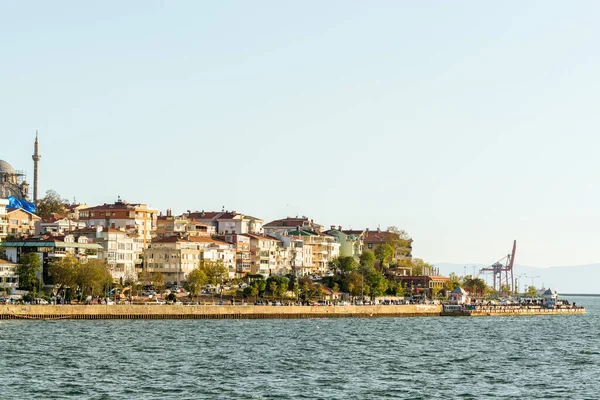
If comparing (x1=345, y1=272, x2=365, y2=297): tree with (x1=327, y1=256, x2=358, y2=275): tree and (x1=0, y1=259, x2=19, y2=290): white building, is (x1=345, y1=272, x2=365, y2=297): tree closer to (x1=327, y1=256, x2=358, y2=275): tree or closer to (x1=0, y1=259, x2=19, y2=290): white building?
(x1=327, y1=256, x2=358, y2=275): tree

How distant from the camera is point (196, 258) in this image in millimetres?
152375

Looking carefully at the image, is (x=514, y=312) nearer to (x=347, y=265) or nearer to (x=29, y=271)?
(x=347, y=265)

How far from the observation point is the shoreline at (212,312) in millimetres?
107500

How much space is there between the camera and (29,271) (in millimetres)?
126188

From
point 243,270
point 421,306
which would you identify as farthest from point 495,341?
point 243,270

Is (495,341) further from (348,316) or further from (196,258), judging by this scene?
(196,258)

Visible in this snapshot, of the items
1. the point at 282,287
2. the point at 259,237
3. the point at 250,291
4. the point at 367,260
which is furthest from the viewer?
the point at 367,260

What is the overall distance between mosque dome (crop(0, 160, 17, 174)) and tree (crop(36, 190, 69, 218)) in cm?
612

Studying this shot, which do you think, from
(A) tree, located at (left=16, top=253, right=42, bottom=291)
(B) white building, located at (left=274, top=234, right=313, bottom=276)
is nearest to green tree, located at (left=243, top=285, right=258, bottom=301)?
(A) tree, located at (left=16, top=253, right=42, bottom=291)

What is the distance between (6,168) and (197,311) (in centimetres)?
7055

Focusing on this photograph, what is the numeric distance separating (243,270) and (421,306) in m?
30.1

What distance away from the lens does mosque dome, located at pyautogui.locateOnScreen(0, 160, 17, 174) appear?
585ft

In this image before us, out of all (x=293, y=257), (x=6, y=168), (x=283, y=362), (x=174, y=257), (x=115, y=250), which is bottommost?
(x=283, y=362)

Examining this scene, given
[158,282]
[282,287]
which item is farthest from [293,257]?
[158,282]
